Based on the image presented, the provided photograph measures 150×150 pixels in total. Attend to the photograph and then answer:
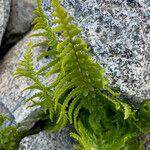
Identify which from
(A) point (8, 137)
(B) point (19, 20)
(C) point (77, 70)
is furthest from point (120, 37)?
(B) point (19, 20)

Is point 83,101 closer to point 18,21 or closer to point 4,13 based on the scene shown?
point 4,13

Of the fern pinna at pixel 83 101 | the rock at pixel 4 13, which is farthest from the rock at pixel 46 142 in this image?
the rock at pixel 4 13

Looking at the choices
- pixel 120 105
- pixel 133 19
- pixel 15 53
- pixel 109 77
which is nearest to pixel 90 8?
pixel 133 19

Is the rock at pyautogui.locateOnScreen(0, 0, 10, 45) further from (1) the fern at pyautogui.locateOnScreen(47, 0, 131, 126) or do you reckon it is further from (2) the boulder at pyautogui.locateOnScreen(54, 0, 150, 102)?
(1) the fern at pyautogui.locateOnScreen(47, 0, 131, 126)

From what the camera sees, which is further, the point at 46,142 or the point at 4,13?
the point at 4,13

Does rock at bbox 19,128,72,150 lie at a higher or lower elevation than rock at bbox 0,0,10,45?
lower

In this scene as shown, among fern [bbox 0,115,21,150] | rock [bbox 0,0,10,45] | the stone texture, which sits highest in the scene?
rock [bbox 0,0,10,45]

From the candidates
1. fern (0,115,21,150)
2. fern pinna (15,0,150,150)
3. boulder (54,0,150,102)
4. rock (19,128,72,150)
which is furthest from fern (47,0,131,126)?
fern (0,115,21,150)
